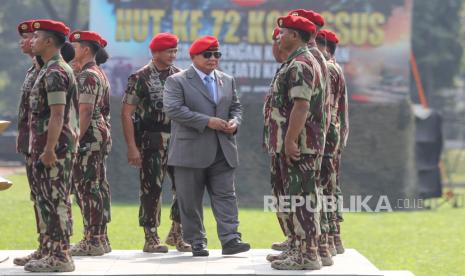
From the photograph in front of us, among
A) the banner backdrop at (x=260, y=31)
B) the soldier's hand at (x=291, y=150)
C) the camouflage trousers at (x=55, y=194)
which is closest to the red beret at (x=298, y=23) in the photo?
the soldier's hand at (x=291, y=150)

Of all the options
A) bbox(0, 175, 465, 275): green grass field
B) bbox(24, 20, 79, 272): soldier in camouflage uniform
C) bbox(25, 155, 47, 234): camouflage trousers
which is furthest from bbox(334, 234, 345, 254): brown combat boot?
bbox(25, 155, 47, 234): camouflage trousers

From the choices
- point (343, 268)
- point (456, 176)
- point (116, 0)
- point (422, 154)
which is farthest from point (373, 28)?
point (456, 176)

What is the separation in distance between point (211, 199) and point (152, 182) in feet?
2.70

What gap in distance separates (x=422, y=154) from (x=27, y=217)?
1026cm

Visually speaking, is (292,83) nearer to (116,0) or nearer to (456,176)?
(116,0)

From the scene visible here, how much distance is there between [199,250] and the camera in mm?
9805

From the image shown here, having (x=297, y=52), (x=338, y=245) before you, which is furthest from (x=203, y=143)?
(x=338, y=245)

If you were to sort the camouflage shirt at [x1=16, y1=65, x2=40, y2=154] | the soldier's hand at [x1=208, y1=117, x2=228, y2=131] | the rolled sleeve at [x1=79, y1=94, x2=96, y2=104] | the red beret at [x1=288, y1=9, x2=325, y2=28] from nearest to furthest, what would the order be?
the camouflage shirt at [x1=16, y1=65, x2=40, y2=154]
the red beret at [x1=288, y1=9, x2=325, y2=28]
the soldier's hand at [x1=208, y1=117, x2=228, y2=131]
the rolled sleeve at [x1=79, y1=94, x2=96, y2=104]

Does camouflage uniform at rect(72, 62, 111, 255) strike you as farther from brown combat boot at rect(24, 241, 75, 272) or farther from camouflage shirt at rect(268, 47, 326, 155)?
camouflage shirt at rect(268, 47, 326, 155)

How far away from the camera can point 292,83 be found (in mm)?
8547

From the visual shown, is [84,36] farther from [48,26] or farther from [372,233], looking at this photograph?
[372,233]

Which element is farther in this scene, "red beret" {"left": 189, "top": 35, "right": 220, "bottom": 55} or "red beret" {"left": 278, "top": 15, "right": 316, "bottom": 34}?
"red beret" {"left": 189, "top": 35, "right": 220, "bottom": 55}

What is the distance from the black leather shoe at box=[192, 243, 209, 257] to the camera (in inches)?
385

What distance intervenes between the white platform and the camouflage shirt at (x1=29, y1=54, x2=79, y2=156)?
39.4 inches
